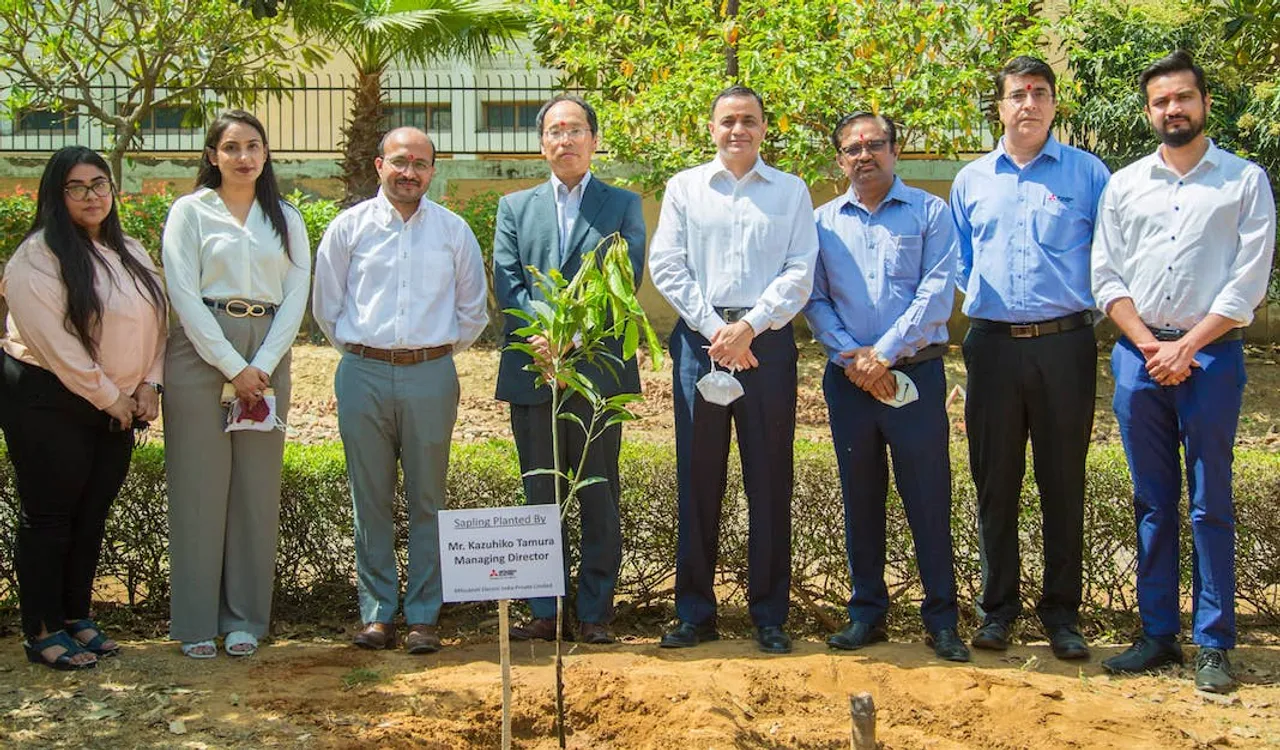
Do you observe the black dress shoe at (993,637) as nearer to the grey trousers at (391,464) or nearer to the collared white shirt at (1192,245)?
the collared white shirt at (1192,245)

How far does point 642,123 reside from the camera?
12414 mm

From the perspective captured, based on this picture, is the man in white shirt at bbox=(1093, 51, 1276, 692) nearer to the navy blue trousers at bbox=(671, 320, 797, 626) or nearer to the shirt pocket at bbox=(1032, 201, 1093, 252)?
the shirt pocket at bbox=(1032, 201, 1093, 252)

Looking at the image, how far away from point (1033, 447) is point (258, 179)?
353 centimetres

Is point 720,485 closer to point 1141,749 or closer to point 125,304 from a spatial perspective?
point 1141,749

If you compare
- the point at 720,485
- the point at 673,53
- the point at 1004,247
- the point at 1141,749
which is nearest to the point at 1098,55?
the point at 673,53

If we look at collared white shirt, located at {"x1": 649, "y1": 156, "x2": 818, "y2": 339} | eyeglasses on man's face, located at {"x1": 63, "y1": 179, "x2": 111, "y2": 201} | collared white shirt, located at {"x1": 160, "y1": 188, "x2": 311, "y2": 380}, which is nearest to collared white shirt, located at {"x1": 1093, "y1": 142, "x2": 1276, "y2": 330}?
collared white shirt, located at {"x1": 649, "y1": 156, "x2": 818, "y2": 339}

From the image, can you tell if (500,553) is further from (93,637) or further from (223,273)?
(93,637)

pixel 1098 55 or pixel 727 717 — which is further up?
pixel 1098 55

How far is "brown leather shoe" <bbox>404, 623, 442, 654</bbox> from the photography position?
5.61 metres

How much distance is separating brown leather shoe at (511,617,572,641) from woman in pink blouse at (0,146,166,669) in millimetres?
1682

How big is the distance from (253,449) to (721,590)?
2429 mm

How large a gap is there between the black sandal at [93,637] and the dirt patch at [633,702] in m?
0.09

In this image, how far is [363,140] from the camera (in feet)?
48.6

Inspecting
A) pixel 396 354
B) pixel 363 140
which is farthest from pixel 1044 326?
pixel 363 140
